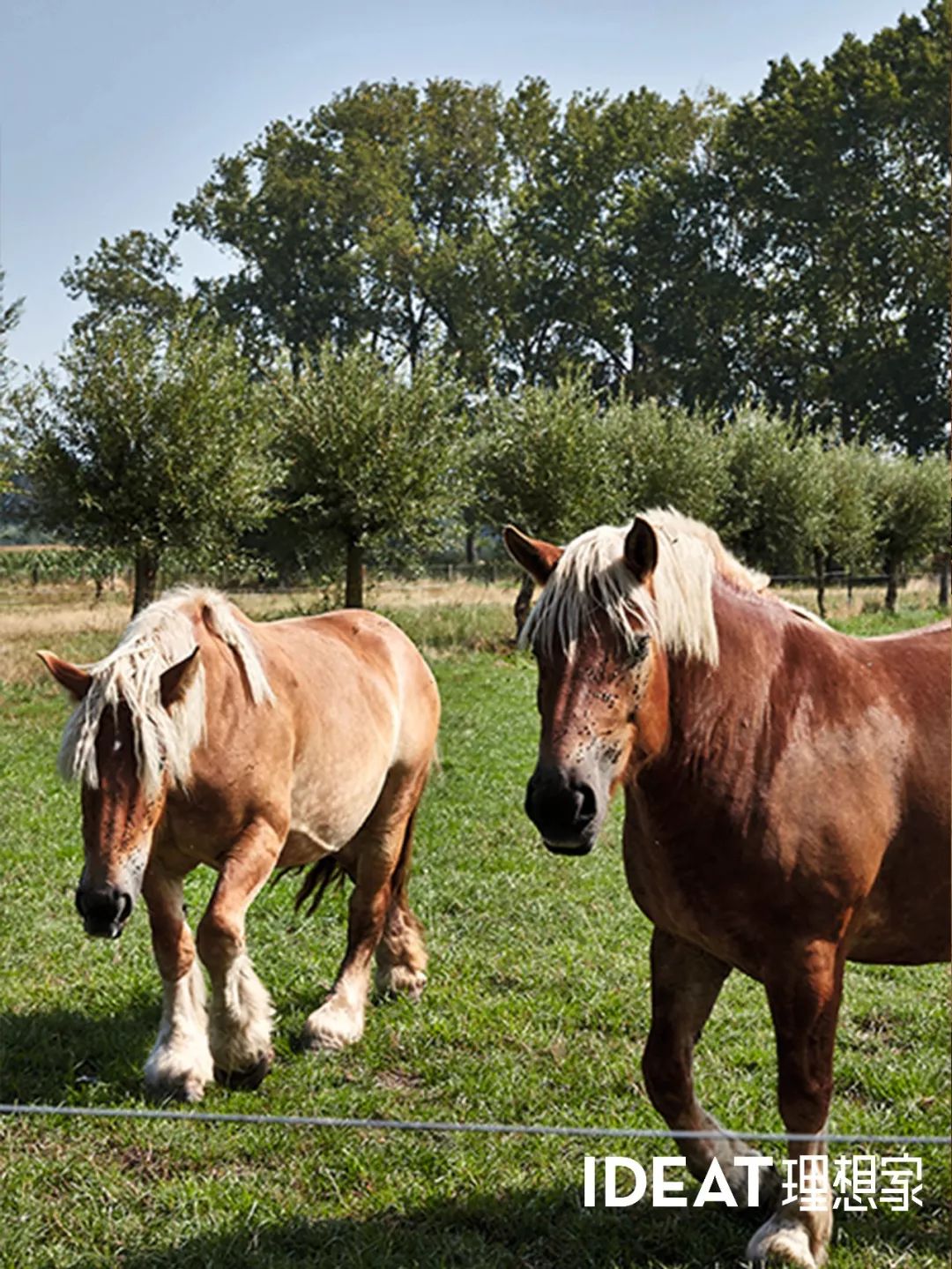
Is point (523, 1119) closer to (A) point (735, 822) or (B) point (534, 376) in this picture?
(A) point (735, 822)

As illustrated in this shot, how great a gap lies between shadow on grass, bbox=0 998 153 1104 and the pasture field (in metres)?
0.01

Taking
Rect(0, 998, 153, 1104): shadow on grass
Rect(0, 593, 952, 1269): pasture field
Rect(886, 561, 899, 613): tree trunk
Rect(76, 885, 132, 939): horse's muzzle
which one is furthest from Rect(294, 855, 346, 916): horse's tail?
Rect(886, 561, 899, 613): tree trunk

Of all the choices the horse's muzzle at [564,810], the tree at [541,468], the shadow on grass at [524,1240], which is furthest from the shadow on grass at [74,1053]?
the tree at [541,468]

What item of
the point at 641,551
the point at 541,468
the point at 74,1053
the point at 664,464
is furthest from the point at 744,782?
the point at 664,464

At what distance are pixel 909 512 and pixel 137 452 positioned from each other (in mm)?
26163

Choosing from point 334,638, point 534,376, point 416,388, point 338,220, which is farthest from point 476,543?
point 334,638

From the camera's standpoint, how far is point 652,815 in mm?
3334

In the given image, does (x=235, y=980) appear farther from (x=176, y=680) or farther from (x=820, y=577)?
(x=820, y=577)

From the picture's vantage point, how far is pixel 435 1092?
→ 4629 millimetres

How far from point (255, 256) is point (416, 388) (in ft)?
118

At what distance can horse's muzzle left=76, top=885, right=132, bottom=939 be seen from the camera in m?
4.09

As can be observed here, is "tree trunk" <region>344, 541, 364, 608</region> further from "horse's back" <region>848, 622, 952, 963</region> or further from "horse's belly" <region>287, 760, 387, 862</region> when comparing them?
"horse's back" <region>848, 622, 952, 963</region>

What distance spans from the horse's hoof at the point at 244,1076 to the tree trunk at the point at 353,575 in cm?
1832

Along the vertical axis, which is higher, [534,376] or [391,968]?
[534,376]
